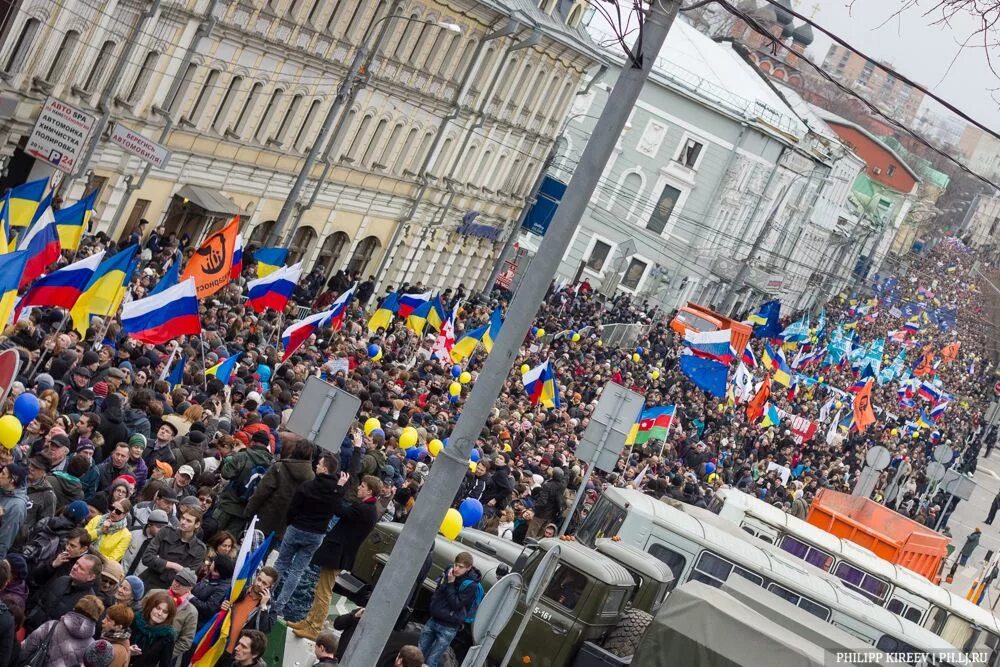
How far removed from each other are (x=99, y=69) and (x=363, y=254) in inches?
726

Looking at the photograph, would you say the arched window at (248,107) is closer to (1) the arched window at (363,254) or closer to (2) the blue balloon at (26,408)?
(1) the arched window at (363,254)

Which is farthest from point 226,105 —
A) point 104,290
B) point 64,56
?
point 104,290

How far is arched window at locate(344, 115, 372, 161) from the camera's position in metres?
44.3

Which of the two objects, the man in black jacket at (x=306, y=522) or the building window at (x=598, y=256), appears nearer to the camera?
the man in black jacket at (x=306, y=522)

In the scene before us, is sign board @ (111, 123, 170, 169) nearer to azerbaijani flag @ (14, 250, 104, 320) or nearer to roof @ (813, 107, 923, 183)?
azerbaijani flag @ (14, 250, 104, 320)

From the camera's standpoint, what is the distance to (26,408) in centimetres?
1319

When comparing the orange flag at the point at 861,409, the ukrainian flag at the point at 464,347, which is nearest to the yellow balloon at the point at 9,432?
the ukrainian flag at the point at 464,347

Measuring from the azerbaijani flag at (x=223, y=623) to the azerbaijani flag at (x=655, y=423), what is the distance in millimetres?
20103

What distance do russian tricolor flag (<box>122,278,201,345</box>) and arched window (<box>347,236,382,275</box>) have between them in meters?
30.2

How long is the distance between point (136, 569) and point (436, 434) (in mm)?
9694

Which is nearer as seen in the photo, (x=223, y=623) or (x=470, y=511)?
(x=223, y=623)

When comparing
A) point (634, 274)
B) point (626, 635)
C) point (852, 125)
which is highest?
point (852, 125)

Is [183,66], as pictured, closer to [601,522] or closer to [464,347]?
[464,347]

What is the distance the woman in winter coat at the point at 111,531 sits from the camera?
→ 11.6 metres
